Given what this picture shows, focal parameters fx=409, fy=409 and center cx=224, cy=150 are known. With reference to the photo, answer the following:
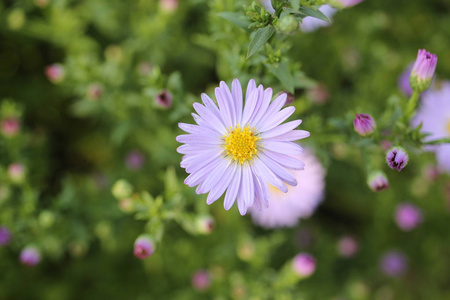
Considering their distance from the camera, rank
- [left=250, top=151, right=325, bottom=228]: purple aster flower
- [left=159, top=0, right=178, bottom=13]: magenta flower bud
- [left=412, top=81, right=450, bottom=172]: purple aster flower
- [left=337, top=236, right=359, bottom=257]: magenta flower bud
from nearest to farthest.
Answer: [left=159, top=0, right=178, bottom=13]: magenta flower bud < [left=412, top=81, right=450, bottom=172]: purple aster flower < [left=250, top=151, right=325, bottom=228]: purple aster flower < [left=337, top=236, right=359, bottom=257]: magenta flower bud

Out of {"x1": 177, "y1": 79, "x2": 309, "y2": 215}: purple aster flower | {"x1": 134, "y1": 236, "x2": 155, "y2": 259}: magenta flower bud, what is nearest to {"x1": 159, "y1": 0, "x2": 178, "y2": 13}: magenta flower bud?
{"x1": 177, "y1": 79, "x2": 309, "y2": 215}: purple aster flower

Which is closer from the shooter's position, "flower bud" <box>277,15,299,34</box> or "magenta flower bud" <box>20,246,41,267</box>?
"flower bud" <box>277,15,299,34</box>

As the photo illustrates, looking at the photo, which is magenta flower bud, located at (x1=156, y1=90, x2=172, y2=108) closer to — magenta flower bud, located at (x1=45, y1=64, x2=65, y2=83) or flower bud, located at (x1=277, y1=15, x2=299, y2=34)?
flower bud, located at (x1=277, y1=15, x2=299, y2=34)

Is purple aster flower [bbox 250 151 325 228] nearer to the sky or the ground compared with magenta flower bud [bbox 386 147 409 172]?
nearer to the sky

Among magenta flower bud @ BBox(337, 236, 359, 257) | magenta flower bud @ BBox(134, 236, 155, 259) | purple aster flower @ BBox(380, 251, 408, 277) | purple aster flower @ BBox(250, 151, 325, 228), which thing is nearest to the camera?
magenta flower bud @ BBox(134, 236, 155, 259)

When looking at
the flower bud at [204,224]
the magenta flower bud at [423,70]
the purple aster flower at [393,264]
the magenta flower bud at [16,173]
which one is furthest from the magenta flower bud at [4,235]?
the purple aster flower at [393,264]

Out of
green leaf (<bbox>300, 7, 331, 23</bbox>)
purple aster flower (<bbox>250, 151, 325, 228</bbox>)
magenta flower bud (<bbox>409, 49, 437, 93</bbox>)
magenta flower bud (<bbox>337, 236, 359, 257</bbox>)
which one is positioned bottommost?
magenta flower bud (<bbox>337, 236, 359, 257</bbox>)

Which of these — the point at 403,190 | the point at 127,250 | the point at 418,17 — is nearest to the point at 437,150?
the point at 403,190
